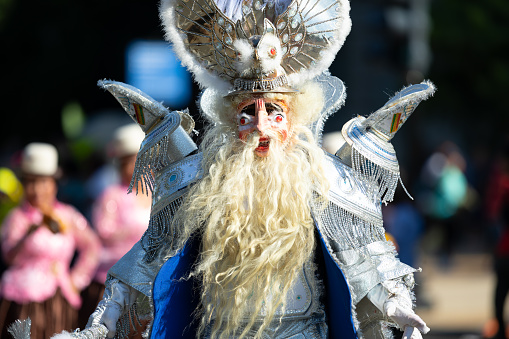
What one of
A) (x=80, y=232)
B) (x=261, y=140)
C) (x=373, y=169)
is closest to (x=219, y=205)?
(x=261, y=140)

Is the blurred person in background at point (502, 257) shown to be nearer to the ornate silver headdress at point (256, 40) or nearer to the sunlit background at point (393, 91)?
the sunlit background at point (393, 91)

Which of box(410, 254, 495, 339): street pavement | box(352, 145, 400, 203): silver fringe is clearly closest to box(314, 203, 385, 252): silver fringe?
box(352, 145, 400, 203): silver fringe

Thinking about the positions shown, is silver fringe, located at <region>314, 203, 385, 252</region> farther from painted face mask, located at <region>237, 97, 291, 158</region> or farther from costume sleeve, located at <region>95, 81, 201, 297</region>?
costume sleeve, located at <region>95, 81, 201, 297</region>

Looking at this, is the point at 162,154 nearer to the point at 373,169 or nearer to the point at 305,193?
the point at 305,193

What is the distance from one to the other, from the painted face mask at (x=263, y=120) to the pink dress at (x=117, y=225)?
241 centimetres

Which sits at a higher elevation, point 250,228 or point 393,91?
point 393,91

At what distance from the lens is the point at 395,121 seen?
3848mm

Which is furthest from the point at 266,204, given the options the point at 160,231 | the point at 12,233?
the point at 12,233

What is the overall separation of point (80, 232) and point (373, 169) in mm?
3249

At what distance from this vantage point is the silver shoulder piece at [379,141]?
12.4 ft

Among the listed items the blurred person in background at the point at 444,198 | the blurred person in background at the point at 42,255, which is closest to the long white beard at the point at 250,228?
the blurred person in background at the point at 42,255

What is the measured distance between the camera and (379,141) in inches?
151

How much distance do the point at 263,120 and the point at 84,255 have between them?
10.4ft

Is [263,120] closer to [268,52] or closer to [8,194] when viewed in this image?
[268,52]
